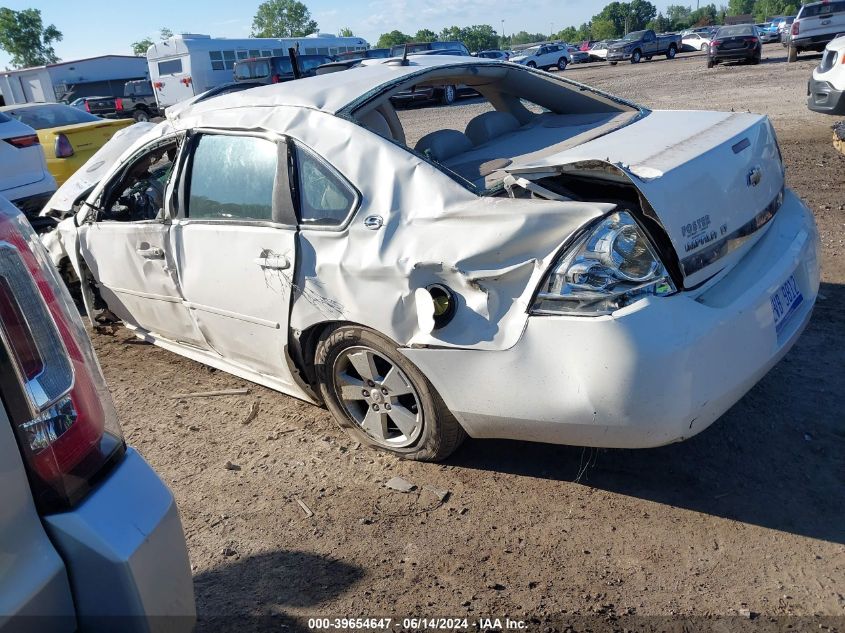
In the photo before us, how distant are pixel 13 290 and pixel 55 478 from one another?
1.31 feet

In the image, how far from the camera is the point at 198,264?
12.1 ft

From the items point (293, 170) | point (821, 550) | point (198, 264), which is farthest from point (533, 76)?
point (821, 550)

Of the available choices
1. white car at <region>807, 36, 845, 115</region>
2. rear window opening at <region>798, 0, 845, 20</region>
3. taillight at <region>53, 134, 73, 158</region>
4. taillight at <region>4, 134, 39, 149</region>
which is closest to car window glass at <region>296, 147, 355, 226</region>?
taillight at <region>4, 134, 39, 149</region>

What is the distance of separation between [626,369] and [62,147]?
9.95m

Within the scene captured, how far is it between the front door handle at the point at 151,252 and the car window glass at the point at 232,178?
1.10 feet

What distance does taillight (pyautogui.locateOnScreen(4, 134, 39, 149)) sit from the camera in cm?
841

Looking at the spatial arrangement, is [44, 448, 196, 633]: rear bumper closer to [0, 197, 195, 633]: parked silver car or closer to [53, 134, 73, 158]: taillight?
[0, 197, 195, 633]: parked silver car

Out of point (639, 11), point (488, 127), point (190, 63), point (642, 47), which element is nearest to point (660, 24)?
point (639, 11)

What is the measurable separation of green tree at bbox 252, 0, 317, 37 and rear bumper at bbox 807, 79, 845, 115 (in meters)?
106

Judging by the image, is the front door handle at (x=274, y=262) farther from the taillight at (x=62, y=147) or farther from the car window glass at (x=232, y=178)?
the taillight at (x=62, y=147)

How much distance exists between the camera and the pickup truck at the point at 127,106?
99.0 feet

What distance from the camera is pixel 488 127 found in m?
4.31

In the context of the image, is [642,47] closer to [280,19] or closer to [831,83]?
[831,83]

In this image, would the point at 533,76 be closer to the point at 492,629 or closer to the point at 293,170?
the point at 293,170
